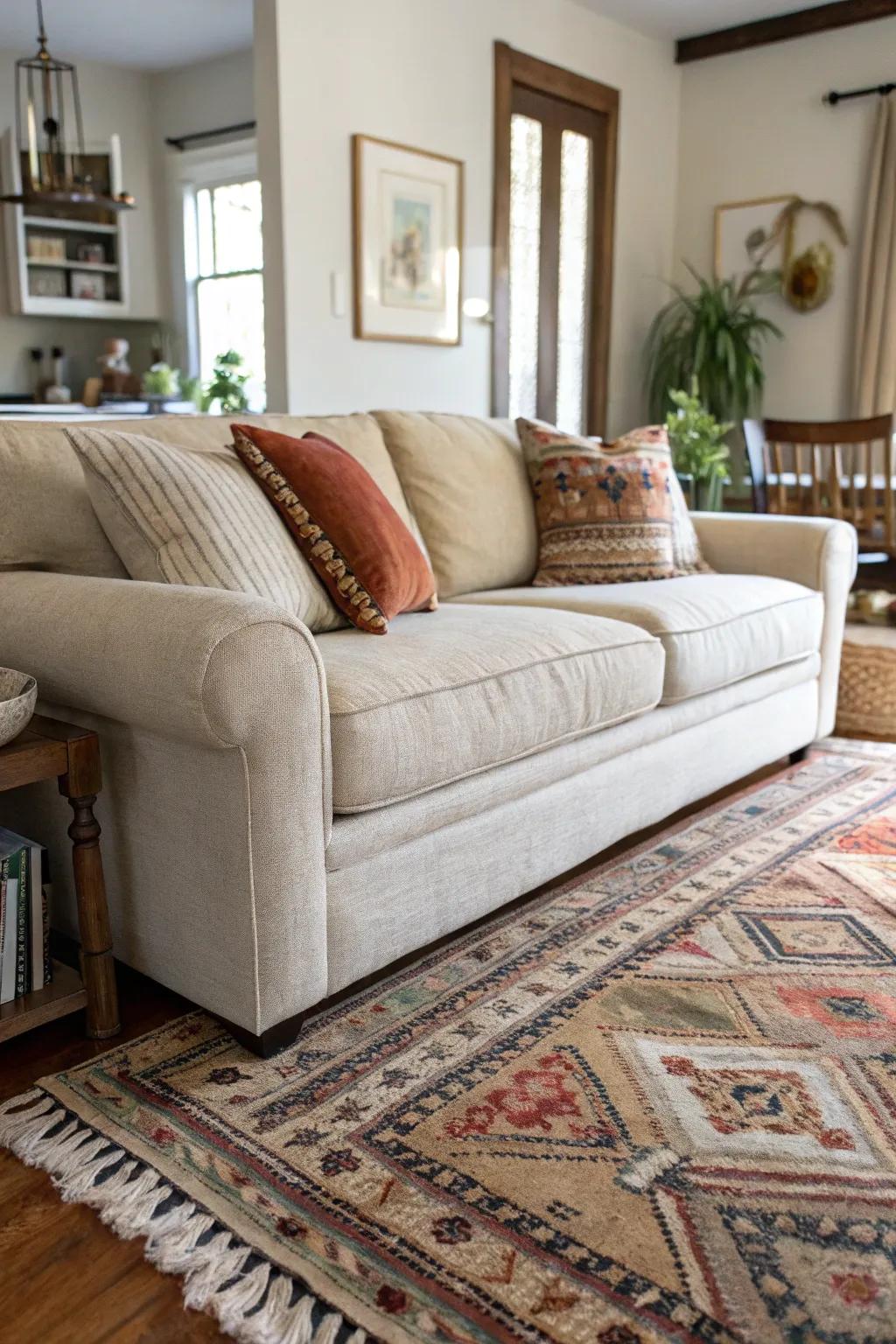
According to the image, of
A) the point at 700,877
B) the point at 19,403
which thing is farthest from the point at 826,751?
the point at 19,403

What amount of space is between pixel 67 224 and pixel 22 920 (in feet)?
17.3

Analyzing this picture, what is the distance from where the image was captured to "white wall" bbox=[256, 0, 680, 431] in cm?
362

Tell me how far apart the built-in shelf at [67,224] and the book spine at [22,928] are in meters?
5.13

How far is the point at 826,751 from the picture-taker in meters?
3.12

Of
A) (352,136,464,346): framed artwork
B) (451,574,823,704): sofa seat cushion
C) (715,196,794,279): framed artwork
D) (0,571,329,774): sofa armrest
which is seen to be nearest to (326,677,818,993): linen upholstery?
(451,574,823,704): sofa seat cushion

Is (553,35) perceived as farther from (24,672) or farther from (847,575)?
(24,672)

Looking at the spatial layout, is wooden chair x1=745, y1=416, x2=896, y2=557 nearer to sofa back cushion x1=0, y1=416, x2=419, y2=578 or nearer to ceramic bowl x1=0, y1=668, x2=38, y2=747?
sofa back cushion x1=0, y1=416, x2=419, y2=578

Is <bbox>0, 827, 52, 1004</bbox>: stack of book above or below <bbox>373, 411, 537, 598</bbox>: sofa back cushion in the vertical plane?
below

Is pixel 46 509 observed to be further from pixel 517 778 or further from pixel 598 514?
pixel 598 514

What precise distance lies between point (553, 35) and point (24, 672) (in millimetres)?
4181

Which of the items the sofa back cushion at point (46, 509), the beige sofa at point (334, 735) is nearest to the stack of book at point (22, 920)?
the beige sofa at point (334, 735)

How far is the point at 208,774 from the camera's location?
4.79 feet

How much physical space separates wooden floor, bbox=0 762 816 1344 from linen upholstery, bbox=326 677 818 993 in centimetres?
48

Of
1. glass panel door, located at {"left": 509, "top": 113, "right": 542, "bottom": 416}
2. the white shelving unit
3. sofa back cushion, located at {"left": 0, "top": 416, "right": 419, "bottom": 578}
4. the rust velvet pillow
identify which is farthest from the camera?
the white shelving unit
